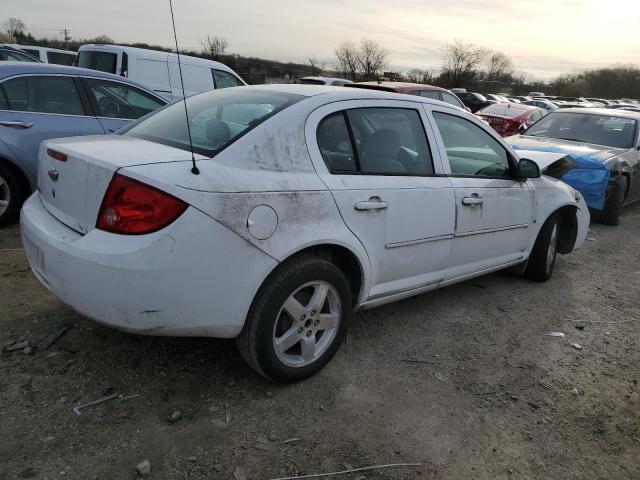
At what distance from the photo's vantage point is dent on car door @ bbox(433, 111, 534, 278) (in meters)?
3.66

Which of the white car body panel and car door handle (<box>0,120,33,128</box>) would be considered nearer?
the white car body panel

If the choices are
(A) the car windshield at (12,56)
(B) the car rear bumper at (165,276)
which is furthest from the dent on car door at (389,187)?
(A) the car windshield at (12,56)

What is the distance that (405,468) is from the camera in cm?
236

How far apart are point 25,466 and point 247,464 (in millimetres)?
905

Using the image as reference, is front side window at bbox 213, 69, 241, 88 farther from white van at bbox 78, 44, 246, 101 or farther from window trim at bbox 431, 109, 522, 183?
window trim at bbox 431, 109, 522, 183

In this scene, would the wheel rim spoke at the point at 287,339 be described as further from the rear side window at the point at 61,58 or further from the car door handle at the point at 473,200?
the rear side window at the point at 61,58

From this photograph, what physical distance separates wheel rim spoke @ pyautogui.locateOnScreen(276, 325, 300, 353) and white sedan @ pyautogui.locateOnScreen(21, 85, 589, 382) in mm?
12

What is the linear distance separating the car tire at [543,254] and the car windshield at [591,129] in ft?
13.4

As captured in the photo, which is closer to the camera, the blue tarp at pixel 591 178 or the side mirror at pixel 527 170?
the side mirror at pixel 527 170

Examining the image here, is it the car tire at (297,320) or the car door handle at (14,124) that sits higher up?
the car door handle at (14,124)

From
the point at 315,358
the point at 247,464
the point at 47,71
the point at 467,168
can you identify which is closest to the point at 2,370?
the point at 247,464

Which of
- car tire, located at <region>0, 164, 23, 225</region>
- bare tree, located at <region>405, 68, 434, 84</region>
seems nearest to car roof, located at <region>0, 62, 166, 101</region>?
car tire, located at <region>0, 164, 23, 225</region>

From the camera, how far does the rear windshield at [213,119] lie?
274 cm

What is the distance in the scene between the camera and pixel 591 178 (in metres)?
7.19
